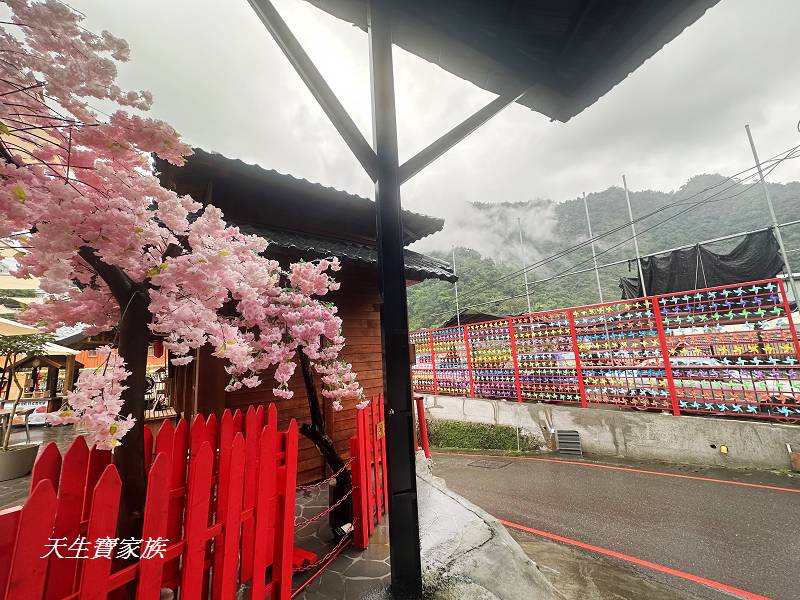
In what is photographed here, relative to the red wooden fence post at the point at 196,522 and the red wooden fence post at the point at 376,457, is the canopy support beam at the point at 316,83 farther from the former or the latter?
the red wooden fence post at the point at 376,457

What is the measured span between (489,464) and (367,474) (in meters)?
5.58

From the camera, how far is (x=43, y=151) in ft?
5.14

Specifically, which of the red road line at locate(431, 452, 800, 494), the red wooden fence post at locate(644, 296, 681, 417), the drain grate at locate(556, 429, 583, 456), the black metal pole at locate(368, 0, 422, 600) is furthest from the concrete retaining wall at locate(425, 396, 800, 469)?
the black metal pole at locate(368, 0, 422, 600)

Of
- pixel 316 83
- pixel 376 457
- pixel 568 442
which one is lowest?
pixel 568 442

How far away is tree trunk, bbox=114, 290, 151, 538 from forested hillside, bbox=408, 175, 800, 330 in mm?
18720

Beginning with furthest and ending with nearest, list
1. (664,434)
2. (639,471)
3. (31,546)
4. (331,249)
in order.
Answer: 1. (664,434)
2. (639,471)
3. (331,249)
4. (31,546)

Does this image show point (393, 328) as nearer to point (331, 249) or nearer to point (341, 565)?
point (341, 565)

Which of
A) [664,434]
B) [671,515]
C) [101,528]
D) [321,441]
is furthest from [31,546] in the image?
[664,434]

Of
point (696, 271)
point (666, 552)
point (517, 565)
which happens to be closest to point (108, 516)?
point (517, 565)

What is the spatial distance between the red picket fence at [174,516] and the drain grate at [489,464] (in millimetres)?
6222

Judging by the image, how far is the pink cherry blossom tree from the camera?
1.39 meters

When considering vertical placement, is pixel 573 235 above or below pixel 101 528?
above

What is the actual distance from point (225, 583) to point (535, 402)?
9391 millimetres

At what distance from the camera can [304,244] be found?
185 inches
